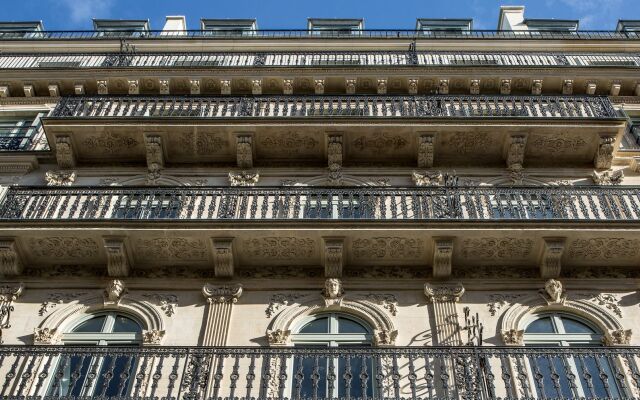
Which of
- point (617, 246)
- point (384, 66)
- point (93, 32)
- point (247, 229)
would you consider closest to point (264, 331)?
point (247, 229)

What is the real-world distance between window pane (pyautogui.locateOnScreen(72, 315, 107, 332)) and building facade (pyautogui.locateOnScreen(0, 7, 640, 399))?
6 cm

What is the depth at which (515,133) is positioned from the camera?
13.5 meters

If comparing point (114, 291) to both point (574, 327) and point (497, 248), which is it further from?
point (574, 327)

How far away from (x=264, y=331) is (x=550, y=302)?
4197 millimetres

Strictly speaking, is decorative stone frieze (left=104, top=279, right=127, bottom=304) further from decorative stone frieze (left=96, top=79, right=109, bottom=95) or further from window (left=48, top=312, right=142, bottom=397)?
decorative stone frieze (left=96, top=79, right=109, bottom=95)

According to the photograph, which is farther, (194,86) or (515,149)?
(194,86)

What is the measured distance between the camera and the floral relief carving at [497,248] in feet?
35.3

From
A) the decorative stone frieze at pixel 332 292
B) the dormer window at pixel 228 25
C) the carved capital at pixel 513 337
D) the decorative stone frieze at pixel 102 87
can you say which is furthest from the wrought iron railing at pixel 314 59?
the carved capital at pixel 513 337

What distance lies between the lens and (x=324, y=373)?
9.34 metres

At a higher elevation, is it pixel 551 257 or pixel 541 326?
pixel 551 257

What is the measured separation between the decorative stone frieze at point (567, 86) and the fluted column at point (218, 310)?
9.02 metres

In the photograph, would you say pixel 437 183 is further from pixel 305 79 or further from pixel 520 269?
pixel 305 79

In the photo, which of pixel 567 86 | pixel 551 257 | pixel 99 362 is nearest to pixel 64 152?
pixel 99 362

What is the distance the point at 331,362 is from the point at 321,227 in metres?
2.45
